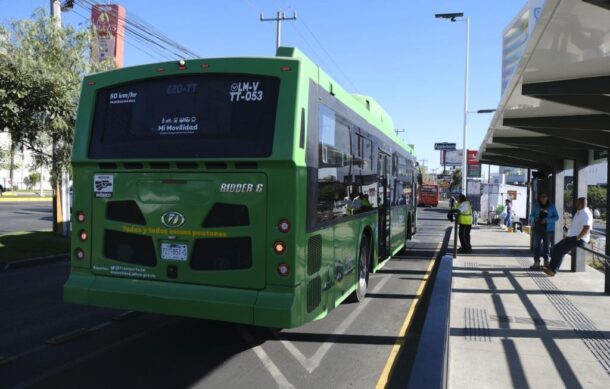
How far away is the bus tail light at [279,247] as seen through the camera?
5164mm

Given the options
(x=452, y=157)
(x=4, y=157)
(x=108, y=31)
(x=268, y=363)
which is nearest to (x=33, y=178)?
(x=108, y=31)

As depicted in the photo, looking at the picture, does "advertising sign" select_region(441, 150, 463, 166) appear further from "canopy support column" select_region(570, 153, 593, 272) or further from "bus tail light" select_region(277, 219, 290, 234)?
"bus tail light" select_region(277, 219, 290, 234)

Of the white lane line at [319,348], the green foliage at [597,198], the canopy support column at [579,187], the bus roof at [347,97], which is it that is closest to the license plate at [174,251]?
the white lane line at [319,348]

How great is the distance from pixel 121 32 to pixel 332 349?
51.8ft

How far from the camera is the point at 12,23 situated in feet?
40.7

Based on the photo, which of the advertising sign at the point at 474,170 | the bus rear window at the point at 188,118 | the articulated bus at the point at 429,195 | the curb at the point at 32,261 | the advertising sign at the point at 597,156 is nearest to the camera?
the bus rear window at the point at 188,118

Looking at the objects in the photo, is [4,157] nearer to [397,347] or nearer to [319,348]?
[319,348]

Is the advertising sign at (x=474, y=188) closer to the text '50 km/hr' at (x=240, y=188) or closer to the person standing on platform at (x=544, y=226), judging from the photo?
the person standing on platform at (x=544, y=226)

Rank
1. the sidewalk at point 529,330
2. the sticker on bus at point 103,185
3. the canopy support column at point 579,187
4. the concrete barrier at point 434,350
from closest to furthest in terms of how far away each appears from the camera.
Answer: the concrete barrier at point 434,350, the sidewalk at point 529,330, the sticker on bus at point 103,185, the canopy support column at point 579,187

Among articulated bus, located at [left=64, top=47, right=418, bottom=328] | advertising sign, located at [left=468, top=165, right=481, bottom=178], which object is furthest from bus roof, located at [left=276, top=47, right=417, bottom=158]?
advertising sign, located at [left=468, top=165, right=481, bottom=178]

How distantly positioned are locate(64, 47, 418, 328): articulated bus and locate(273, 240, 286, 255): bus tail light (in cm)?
1

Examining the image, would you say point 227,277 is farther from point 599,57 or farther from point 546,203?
point 546,203

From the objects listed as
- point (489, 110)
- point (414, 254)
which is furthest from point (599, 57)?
point (489, 110)

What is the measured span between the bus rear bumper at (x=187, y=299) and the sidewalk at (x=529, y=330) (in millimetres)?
1826
